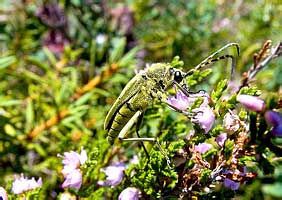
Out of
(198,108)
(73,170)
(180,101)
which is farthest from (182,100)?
(73,170)

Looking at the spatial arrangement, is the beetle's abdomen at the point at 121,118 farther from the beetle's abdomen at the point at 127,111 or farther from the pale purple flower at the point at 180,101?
the pale purple flower at the point at 180,101

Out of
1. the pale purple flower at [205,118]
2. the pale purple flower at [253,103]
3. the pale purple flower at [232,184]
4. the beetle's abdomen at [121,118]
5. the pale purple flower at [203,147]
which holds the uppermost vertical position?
the beetle's abdomen at [121,118]

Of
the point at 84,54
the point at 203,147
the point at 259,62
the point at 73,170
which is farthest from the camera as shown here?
the point at 84,54

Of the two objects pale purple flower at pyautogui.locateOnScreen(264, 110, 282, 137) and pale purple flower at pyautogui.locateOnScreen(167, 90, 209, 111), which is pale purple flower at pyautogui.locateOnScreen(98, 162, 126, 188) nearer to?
pale purple flower at pyautogui.locateOnScreen(167, 90, 209, 111)

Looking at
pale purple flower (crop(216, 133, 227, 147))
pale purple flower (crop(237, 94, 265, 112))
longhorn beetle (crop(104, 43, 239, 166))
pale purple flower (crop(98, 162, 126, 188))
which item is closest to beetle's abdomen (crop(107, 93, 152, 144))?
longhorn beetle (crop(104, 43, 239, 166))

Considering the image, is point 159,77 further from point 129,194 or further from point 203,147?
point 129,194

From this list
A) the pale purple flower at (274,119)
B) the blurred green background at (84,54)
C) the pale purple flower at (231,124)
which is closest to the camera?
the pale purple flower at (274,119)

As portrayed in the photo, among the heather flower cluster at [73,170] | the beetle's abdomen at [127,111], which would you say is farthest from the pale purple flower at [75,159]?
the beetle's abdomen at [127,111]
